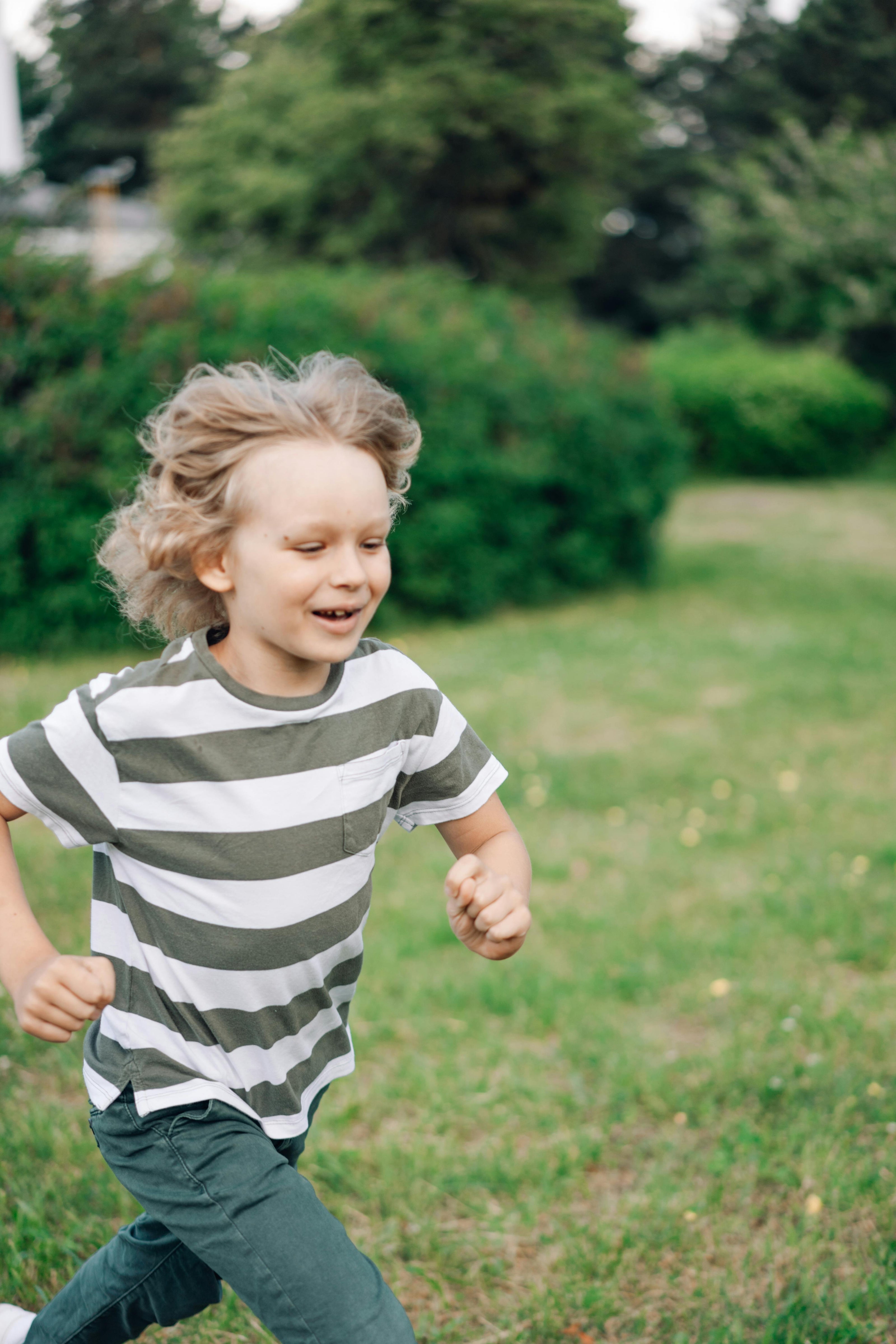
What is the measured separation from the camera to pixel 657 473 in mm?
9953

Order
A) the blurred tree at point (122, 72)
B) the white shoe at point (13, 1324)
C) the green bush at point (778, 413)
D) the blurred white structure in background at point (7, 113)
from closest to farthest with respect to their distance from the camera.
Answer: the white shoe at point (13, 1324), the blurred white structure in background at point (7, 113), the green bush at point (778, 413), the blurred tree at point (122, 72)

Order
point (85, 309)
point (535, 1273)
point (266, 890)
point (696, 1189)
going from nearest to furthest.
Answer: point (266, 890)
point (535, 1273)
point (696, 1189)
point (85, 309)

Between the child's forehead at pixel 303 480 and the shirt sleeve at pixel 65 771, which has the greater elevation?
the child's forehead at pixel 303 480

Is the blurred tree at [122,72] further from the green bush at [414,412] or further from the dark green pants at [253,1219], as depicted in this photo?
the dark green pants at [253,1219]

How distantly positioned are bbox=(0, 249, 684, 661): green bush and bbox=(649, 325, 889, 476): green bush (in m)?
8.51

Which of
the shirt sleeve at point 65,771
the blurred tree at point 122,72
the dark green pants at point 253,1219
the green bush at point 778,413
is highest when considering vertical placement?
the shirt sleeve at point 65,771

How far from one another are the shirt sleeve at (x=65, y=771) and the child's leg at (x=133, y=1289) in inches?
24.6

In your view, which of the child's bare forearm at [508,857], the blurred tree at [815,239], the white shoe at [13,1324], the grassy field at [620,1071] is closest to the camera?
the child's bare forearm at [508,857]

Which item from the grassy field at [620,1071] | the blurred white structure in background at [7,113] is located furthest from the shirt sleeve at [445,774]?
the blurred white structure in background at [7,113]

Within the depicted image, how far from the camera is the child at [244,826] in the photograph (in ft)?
5.04

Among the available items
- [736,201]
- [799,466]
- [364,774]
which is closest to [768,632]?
[364,774]

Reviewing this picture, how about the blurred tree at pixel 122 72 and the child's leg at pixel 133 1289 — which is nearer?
the child's leg at pixel 133 1289

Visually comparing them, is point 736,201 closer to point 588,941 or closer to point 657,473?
point 657,473

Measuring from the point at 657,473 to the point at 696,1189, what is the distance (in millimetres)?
7868
